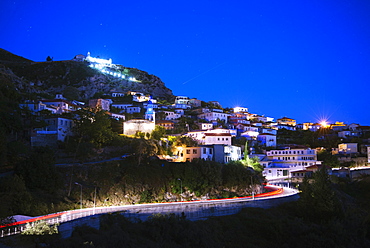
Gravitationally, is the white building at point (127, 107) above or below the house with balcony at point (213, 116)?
above

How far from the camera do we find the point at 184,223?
96.7 ft

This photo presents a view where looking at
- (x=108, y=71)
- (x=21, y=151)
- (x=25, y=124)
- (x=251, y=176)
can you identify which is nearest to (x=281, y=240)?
(x=251, y=176)

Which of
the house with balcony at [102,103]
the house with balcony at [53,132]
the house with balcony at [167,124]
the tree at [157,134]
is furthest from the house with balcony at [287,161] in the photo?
the house with balcony at [102,103]

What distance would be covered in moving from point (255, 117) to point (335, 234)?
84.6 meters

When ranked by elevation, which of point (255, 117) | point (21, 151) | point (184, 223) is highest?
point (255, 117)

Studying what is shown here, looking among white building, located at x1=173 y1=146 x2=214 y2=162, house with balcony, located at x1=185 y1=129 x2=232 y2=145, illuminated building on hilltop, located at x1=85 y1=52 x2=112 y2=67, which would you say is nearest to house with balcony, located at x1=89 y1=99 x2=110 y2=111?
house with balcony, located at x1=185 y1=129 x2=232 y2=145

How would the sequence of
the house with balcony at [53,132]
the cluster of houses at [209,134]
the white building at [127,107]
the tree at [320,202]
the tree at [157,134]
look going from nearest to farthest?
the tree at [320,202] → the house with balcony at [53,132] → the cluster of houses at [209,134] → the tree at [157,134] → the white building at [127,107]

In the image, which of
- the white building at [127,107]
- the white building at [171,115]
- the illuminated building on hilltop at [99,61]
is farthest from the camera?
the illuminated building on hilltop at [99,61]

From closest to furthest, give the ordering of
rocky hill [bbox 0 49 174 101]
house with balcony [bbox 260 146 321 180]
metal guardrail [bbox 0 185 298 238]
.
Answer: metal guardrail [bbox 0 185 298 238] → house with balcony [bbox 260 146 321 180] → rocky hill [bbox 0 49 174 101]

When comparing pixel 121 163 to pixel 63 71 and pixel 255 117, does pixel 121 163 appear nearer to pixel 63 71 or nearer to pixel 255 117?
pixel 255 117

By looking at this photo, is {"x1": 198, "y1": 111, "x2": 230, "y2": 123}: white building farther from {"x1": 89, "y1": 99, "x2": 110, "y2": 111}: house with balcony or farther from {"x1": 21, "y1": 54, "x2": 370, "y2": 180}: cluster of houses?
{"x1": 89, "y1": 99, "x2": 110, "y2": 111}: house with balcony

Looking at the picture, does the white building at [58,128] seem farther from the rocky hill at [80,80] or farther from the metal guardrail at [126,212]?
the rocky hill at [80,80]

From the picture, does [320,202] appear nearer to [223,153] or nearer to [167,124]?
[223,153]

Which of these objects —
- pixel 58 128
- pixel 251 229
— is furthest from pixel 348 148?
pixel 58 128
